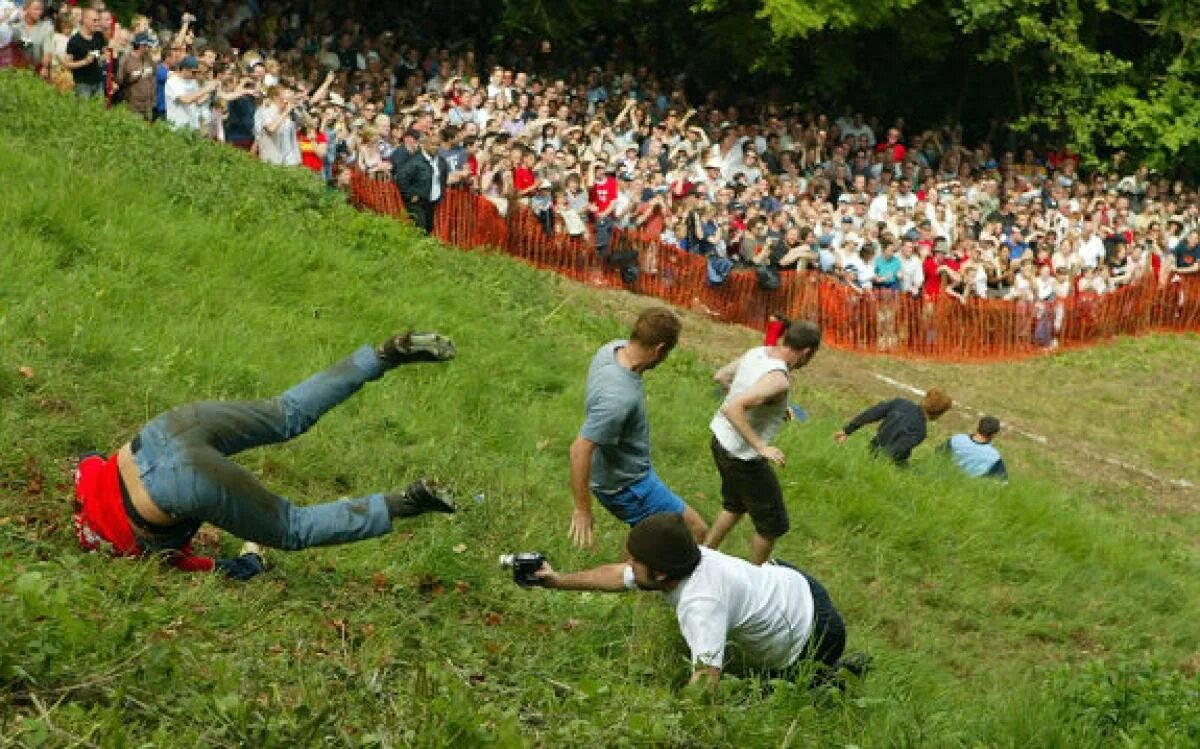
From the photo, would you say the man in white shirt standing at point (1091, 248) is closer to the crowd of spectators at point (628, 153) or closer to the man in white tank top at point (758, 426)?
the crowd of spectators at point (628, 153)

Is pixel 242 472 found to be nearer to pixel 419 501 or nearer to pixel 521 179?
pixel 419 501

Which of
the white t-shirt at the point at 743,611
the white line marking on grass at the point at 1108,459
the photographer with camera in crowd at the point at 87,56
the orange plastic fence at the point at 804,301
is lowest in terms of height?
the white line marking on grass at the point at 1108,459

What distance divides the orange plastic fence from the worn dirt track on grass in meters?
0.44

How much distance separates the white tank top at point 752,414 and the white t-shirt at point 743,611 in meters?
2.26

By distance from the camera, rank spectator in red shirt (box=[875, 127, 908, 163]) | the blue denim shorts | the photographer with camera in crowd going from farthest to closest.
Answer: spectator in red shirt (box=[875, 127, 908, 163]), the photographer with camera in crowd, the blue denim shorts

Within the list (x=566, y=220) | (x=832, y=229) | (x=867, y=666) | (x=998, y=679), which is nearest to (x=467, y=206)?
(x=566, y=220)

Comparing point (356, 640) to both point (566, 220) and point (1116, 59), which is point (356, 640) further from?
point (1116, 59)

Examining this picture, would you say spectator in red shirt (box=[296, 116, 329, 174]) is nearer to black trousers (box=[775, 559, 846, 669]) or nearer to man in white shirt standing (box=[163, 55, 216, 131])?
man in white shirt standing (box=[163, 55, 216, 131])

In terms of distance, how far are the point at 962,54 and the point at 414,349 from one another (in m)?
27.1

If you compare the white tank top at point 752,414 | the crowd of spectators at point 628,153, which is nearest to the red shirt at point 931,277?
the crowd of spectators at point 628,153

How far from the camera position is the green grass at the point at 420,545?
5.90 meters

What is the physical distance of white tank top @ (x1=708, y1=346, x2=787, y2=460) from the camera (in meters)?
9.12

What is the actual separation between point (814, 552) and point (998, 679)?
4.96 feet

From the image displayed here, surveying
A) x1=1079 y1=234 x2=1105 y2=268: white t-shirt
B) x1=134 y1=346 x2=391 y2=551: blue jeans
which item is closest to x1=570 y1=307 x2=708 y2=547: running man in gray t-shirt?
x1=134 y1=346 x2=391 y2=551: blue jeans
